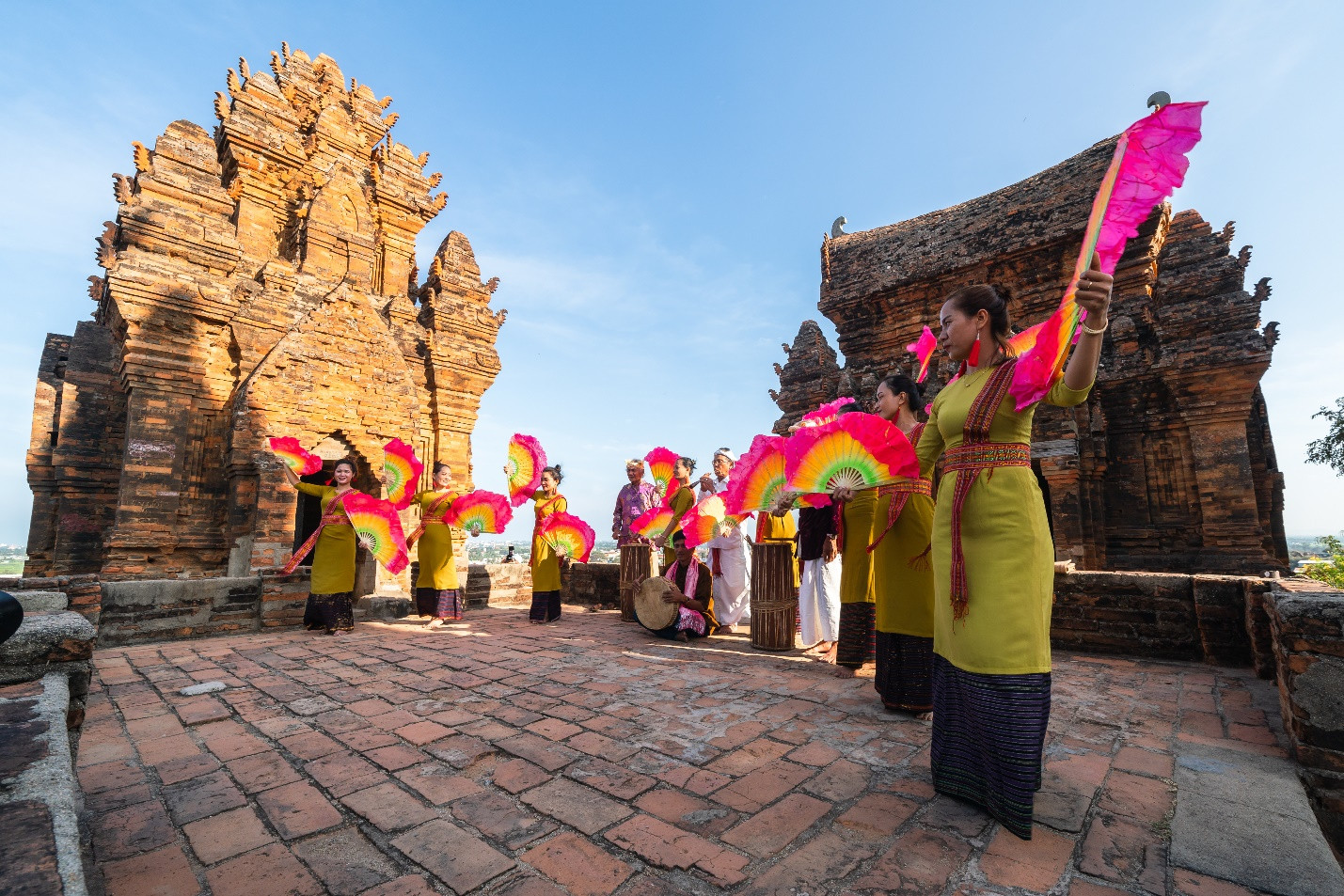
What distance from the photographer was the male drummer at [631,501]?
785 centimetres

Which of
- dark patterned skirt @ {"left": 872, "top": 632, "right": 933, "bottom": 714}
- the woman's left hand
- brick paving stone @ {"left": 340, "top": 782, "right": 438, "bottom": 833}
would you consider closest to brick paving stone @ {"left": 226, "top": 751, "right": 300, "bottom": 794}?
brick paving stone @ {"left": 340, "top": 782, "right": 438, "bottom": 833}

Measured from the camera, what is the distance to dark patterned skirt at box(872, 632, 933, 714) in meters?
3.14

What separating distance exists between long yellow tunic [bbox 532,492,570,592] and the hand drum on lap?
1.67 m

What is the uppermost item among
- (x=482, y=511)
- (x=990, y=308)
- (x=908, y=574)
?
(x=990, y=308)

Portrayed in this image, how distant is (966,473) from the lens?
7.47 ft

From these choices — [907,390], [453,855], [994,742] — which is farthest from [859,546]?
[453,855]

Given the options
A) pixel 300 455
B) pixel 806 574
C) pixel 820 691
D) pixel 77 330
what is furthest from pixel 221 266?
pixel 820 691

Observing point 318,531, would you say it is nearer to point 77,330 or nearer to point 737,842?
point 737,842

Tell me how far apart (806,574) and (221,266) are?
1100cm

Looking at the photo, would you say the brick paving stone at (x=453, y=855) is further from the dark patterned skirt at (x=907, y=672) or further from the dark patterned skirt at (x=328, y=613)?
the dark patterned skirt at (x=328, y=613)

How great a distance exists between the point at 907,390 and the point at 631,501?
497 cm

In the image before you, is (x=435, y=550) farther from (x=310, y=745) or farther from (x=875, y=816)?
(x=875, y=816)

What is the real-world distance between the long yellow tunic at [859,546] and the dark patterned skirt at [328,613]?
536cm

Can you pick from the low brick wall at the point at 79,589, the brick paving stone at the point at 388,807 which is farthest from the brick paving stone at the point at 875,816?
the low brick wall at the point at 79,589
